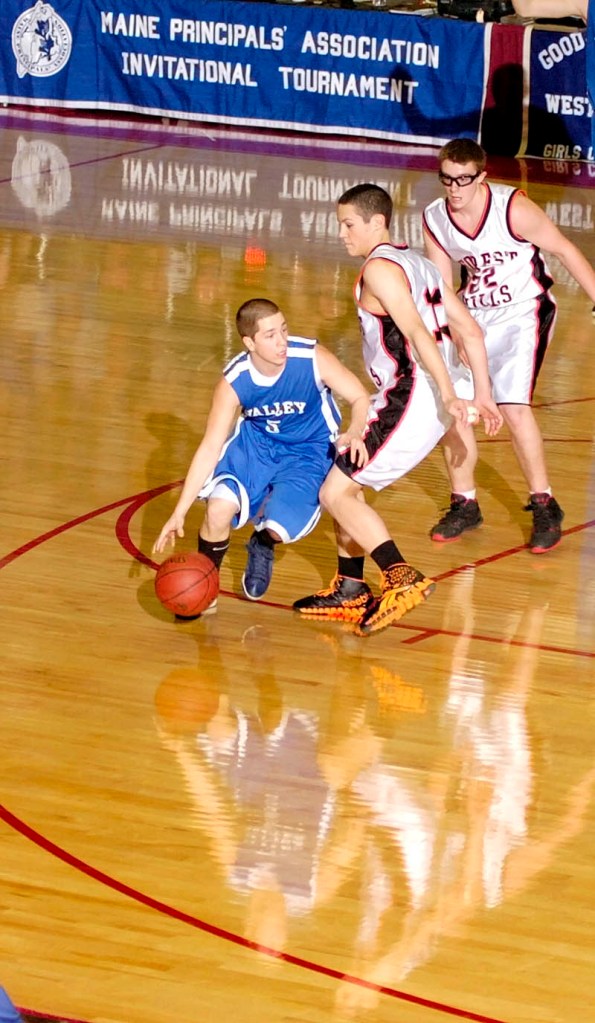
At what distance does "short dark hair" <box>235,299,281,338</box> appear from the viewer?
20.7 feet

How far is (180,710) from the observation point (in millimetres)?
5785

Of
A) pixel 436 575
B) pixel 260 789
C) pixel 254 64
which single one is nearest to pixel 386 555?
pixel 436 575

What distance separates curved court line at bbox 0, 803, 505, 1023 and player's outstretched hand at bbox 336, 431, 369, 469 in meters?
2.09

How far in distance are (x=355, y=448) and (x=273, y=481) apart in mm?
439

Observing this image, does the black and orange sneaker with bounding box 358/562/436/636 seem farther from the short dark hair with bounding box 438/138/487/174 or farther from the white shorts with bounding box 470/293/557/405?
the short dark hair with bounding box 438/138/487/174

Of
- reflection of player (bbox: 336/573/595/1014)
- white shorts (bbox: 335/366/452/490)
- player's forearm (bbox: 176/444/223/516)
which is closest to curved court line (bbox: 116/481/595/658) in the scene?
reflection of player (bbox: 336/573/595/1014)

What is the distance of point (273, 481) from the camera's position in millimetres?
6703

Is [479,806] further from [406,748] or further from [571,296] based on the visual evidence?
[571,296]

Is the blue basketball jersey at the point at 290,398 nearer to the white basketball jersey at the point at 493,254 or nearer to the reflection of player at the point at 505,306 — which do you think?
the reflection of player at the point at 505,306

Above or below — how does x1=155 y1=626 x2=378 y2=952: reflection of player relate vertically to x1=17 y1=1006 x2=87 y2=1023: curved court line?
above

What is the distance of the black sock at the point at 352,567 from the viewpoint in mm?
6703

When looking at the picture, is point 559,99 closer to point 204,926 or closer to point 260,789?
point 260,789

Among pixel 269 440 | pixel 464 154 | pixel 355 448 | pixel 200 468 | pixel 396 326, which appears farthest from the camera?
pixel 464 154

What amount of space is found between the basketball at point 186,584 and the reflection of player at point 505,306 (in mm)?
1509
